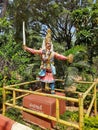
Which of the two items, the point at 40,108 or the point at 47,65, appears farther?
the point at 47,65

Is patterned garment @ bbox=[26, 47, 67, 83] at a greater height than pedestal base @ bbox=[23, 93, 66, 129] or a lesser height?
greater

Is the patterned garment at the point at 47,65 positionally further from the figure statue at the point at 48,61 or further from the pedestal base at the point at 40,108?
the pedestal base at the point at 40,108

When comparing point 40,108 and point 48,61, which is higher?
point 48,61

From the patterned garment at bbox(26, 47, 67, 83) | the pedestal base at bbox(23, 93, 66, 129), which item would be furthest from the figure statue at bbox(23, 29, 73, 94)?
the pedestal base at bbox(23, 93, 66, 129)

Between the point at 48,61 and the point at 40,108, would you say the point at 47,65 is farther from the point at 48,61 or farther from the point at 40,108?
the point at 40,108

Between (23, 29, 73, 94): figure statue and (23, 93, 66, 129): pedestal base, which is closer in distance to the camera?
(23, 93, 66, 129): pedestal base

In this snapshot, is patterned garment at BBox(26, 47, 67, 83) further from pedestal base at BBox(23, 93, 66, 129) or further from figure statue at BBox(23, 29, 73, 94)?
pedestal base at BBox(23, 93, 66, 129)

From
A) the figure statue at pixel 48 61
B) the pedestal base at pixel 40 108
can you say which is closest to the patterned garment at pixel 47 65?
the figure statue at pixel 48 61

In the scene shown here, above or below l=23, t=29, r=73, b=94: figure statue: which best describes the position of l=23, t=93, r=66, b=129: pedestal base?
below

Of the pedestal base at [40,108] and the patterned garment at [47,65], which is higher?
the patterned garment at [47,65]

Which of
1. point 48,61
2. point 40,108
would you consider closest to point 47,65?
point 48,61

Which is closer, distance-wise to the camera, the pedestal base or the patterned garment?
the pedestal base

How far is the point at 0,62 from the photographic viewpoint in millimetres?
7219

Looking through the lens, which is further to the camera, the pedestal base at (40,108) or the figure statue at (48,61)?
the figure statue at (48,61)
